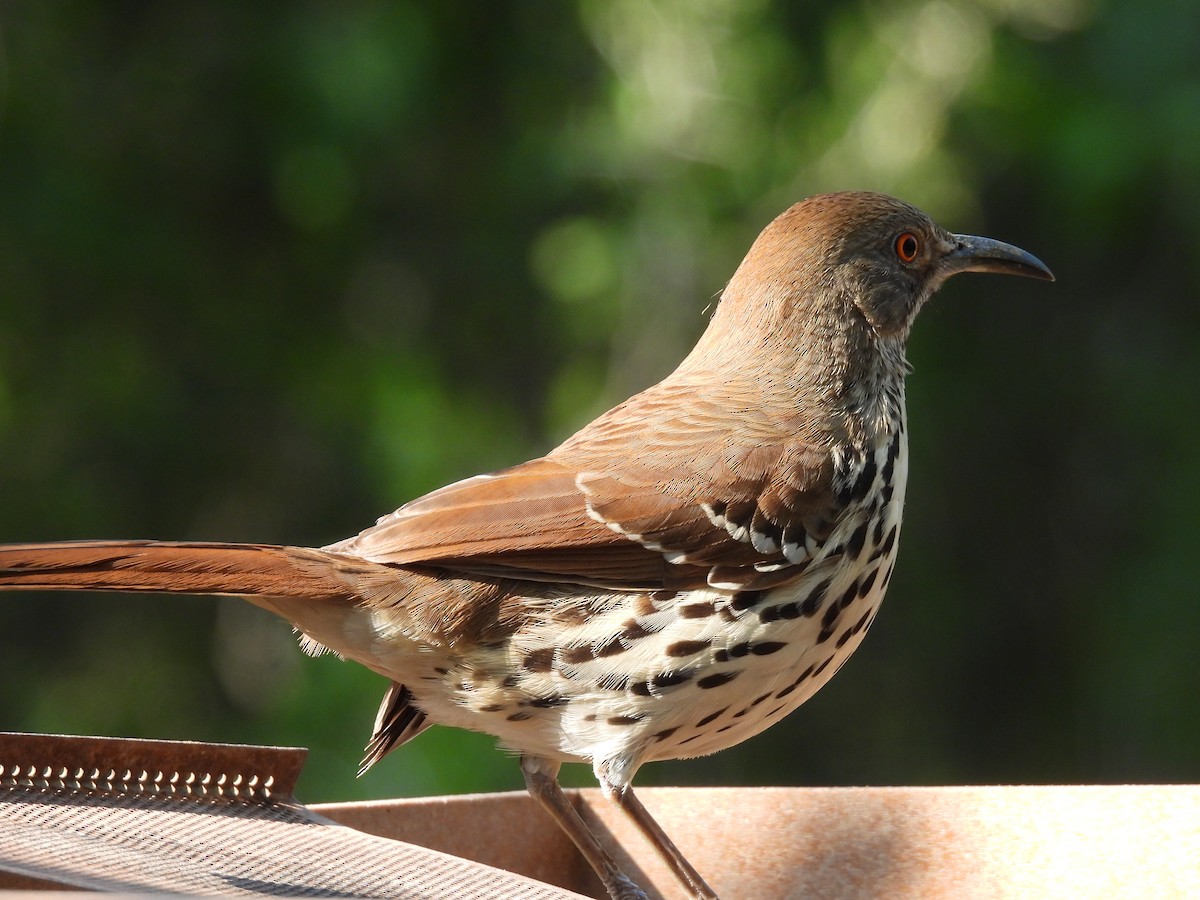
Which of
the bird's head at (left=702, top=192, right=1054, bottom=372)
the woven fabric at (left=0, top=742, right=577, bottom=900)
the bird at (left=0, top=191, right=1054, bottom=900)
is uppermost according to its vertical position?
the bird's head at (left=702, top=192, right=1054, bottom=372)

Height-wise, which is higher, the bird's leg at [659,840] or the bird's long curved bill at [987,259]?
the bird's long curved bill at [987,259]

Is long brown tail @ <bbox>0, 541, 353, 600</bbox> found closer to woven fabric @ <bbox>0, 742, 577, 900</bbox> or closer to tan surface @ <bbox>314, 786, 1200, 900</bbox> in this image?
woven fabric @ <bbox>0, 742, 577, 900</bbox>

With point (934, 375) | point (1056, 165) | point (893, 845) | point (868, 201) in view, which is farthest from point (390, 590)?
point (934, 375)

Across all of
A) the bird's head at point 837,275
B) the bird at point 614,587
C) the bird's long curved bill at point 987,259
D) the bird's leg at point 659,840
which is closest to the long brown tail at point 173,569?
the bird at point 614,587

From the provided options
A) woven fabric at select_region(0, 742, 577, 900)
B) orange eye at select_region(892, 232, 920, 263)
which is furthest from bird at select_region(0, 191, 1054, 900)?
orange eye at select_region(892, 232, 920, 263)

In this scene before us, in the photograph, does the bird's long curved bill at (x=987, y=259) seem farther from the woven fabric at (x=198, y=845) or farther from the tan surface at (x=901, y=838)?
the woven fabric at (x=198, y=845)

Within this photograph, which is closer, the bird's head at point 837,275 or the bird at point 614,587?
the bird at point 614,587

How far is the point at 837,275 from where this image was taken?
3.55 metres

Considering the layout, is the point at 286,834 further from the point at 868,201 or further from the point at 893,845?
the point at 868,201

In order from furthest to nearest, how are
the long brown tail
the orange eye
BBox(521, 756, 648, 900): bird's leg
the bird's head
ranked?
the orange eye < the bird's head < BBox(521, 756, 648, 900): bird's leg < the long brown tail

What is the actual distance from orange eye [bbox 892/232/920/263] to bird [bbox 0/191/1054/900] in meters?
0.62

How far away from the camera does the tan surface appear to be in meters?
2.66

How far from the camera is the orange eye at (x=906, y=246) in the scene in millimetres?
3660

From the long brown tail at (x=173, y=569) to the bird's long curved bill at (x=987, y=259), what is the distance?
179 cm
